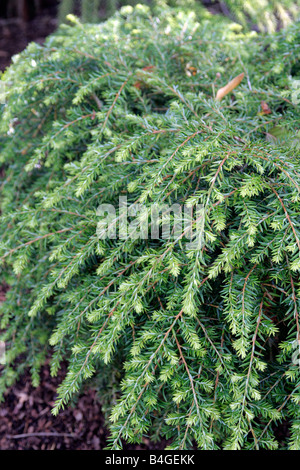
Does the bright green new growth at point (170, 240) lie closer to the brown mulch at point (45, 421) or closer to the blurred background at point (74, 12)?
the brown mulch at point (45, 421)

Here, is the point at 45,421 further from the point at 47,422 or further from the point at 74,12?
the point at 74,12

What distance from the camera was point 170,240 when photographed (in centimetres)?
108

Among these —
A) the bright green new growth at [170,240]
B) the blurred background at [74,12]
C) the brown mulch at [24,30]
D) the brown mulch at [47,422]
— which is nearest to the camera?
the bright green new growth at [170,240]

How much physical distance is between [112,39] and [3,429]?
1.80m

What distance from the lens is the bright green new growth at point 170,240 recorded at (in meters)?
1.00

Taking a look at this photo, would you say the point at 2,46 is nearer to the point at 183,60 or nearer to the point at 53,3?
the point at 53,3

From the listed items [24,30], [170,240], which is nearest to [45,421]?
[170,240]

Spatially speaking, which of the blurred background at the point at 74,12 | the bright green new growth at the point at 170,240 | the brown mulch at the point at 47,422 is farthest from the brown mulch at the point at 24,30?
the brown mulch at the point at 47,422

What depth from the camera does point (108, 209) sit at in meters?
1.23

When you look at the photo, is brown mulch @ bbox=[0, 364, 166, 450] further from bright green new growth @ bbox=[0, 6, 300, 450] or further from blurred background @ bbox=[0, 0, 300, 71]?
blurred background @ bbox=[0, 0, 300, 71]

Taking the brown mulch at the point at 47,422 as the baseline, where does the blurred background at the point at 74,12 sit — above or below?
above

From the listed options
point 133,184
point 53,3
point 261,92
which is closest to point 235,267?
point 133,184

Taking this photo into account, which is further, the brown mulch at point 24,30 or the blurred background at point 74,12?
the brown mulch at point 24,30

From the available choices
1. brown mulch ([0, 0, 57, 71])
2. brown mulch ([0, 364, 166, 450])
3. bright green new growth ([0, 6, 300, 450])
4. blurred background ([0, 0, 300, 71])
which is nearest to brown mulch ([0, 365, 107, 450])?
brown mulch ([0, 364, 166, 450])
